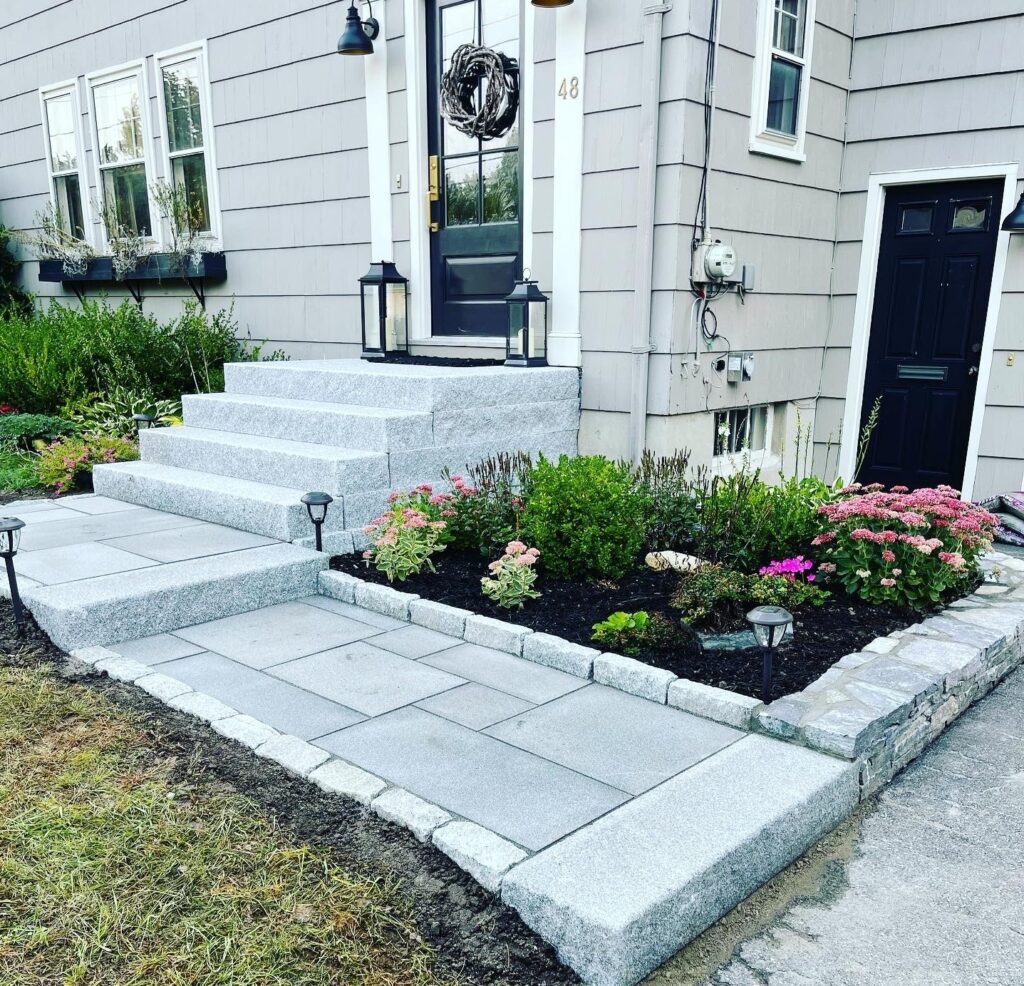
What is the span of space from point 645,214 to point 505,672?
2.88 metres

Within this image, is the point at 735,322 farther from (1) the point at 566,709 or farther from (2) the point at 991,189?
(1) the point at 566,709

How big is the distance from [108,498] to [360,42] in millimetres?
3453

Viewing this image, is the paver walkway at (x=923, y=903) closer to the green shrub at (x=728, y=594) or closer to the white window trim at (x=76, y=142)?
the green shrub at (x=728, y=594)

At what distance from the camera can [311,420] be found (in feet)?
16.6

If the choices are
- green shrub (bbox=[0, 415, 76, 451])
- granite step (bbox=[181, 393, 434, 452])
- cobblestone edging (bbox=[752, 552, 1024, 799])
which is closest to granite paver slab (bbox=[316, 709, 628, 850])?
cobblestone edging (bbox=[752, 552, 1024, 799])

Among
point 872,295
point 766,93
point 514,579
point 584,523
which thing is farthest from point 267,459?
point 872,295

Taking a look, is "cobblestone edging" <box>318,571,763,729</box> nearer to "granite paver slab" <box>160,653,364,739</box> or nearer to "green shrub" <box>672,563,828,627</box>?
"green shrub" <box>672,563,828,627</box>

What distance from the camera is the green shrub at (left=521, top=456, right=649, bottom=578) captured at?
12.6ft

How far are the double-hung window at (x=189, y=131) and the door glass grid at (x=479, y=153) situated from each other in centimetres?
264

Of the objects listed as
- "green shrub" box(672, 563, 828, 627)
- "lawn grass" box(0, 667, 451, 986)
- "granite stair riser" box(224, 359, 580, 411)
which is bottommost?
"lawn grass" box(0, 667, 451, 986)

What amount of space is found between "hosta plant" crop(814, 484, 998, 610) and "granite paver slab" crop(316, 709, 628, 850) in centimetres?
184

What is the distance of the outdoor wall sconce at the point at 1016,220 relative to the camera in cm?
517

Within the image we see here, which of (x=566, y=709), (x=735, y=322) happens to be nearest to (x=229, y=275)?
(x=735, y=322)

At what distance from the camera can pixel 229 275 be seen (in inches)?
296
